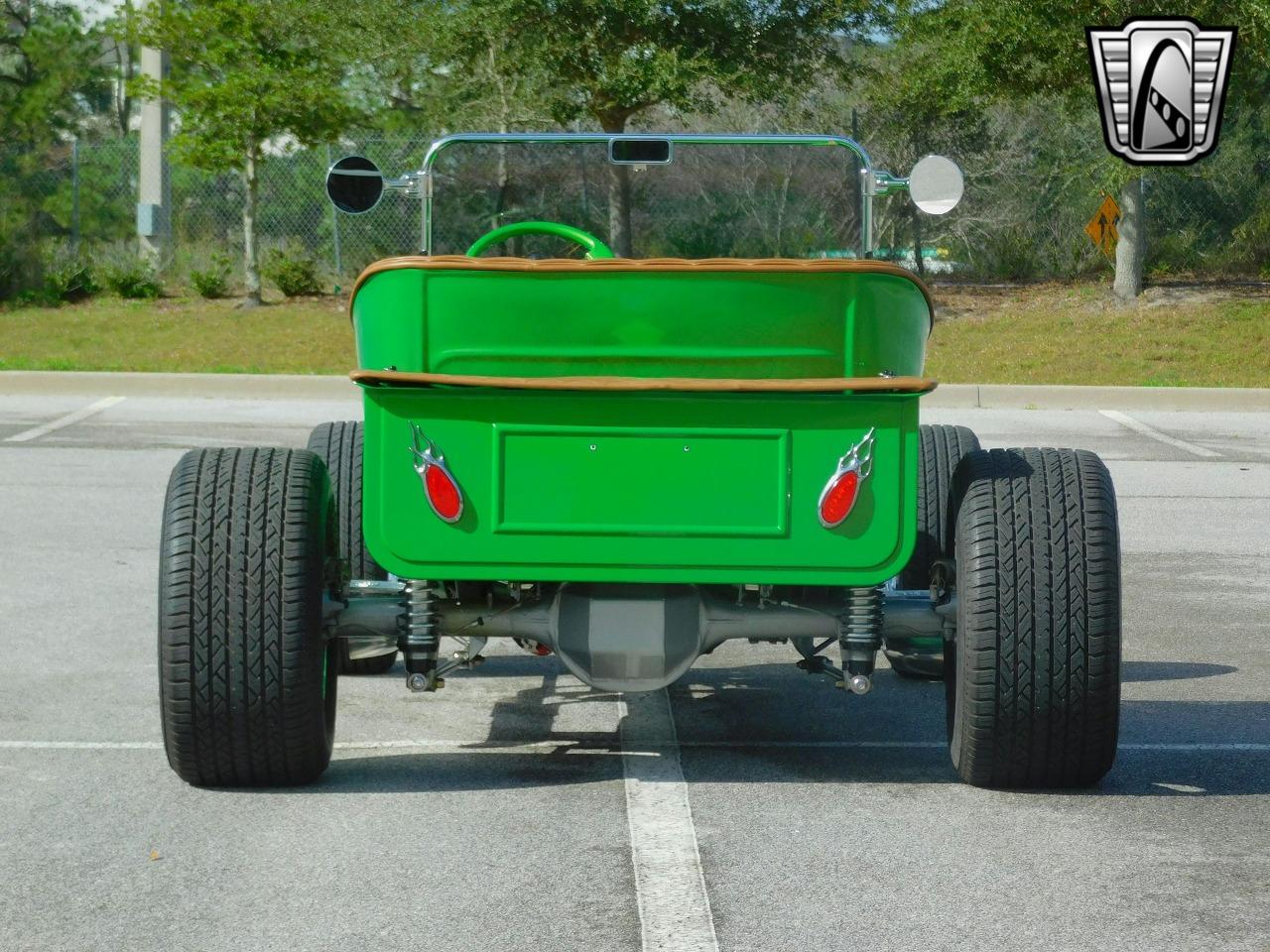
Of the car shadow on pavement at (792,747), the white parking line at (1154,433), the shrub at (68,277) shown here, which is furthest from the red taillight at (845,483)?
the shrub at (68,277)

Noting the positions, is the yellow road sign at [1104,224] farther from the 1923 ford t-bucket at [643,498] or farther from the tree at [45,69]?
the tree at [45,69]

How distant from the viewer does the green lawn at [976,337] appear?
60.6ft

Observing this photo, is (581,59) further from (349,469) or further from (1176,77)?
(349,469)

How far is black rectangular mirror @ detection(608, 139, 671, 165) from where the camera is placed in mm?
5672

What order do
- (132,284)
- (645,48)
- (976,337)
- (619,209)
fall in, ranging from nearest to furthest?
(619,209) < (976,337) < (645,48) < (132,284)

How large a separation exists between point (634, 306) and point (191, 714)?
1436mm

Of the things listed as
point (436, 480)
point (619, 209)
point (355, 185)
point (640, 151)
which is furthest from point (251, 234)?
point (436, 480)

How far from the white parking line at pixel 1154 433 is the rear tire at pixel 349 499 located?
27.9 ft

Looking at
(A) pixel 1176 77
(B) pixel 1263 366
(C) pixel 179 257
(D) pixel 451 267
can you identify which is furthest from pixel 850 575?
(C) pixel 179 257

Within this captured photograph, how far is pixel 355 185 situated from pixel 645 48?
16.1 metres

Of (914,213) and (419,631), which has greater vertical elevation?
(914,213)

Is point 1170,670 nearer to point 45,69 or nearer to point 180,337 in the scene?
point 180,337

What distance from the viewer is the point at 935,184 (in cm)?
512

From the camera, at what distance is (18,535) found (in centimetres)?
903
